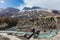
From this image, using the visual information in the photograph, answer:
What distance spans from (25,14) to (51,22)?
10.0 ft

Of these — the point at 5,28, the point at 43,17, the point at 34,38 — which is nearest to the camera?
the point at 34,38

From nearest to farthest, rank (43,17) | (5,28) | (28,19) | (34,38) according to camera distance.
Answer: (34,38) < (5,28) < (28,19) < (43,17)

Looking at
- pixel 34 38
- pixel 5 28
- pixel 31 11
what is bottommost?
pixel 34 38

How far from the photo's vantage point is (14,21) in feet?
40.0

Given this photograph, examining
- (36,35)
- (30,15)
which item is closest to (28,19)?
(30,15)

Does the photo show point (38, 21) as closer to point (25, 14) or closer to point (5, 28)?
point (25, 14)

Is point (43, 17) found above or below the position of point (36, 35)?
above

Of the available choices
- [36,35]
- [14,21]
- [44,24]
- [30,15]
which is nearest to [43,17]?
[44,24]

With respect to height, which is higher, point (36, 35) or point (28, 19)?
point (28, 19)

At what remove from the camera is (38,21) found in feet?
48.5

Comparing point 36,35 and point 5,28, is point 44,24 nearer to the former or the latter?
point 5,28

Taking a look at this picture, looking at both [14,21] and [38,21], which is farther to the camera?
[38,21]

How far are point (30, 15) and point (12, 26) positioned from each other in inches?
76.3

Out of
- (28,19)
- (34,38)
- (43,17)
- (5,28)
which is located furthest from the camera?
(43,17)
